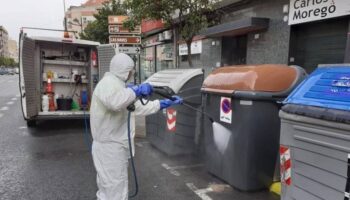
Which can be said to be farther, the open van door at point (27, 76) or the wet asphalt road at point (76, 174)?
the open van door at point (27, 76)

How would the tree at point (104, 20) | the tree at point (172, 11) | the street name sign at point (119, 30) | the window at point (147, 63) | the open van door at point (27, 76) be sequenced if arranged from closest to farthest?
the open van door at point (27, 76)
the tree at point (172, 11)
the street name sign at point (119, 30)
the tree at point (104, 20)
the window at point (147, 63)

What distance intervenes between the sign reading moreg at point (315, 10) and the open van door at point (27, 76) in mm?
6463

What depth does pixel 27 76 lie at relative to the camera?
7520 millimetres

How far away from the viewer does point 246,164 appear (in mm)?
Answer: 4078

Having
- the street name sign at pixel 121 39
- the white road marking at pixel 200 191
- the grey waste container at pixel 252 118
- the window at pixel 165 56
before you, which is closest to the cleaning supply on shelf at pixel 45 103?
the street name sign at pixel 121 39

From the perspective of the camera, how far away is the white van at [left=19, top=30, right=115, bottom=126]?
758 cm

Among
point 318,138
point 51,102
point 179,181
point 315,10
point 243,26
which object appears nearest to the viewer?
point 318,138

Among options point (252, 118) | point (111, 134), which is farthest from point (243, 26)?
point (111, 134)

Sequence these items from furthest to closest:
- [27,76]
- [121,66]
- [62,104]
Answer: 1. [62,104]
2. [27,76]
3. [121,66]

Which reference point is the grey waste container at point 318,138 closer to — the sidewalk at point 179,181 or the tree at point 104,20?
the sidewalk at point 179,181

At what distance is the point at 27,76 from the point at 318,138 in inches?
260

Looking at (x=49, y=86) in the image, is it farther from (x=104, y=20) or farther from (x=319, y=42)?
(x=104, y=20)

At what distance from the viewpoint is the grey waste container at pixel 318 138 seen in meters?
2.53

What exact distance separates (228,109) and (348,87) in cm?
174
